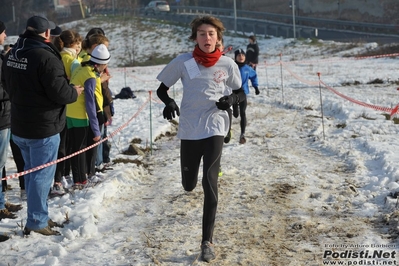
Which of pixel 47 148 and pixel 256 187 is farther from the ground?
pixel 47 148

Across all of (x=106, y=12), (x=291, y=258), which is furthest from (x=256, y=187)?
(x=106, y=12)

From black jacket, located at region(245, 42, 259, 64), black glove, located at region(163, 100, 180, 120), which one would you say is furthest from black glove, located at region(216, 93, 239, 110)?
black jacket, located at region(245, 42, 259, 64)

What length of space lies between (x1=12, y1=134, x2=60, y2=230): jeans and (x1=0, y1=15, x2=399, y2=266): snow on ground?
7.4 inches

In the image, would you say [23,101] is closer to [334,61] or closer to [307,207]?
[307,207]

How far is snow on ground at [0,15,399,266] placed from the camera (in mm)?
4902

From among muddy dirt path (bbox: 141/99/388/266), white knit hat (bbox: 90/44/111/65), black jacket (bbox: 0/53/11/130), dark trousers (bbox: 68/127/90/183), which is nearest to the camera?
muddy dirt path (bbox: 141/99/388/266)

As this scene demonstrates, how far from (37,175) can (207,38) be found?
2.01 metres

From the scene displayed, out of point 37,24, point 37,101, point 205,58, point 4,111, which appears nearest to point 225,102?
point 205,58

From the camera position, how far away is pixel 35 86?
510 cm

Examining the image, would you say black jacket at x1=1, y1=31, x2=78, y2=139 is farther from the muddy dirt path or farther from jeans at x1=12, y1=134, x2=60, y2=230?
the muddy dirt path

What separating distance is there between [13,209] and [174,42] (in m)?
38.3

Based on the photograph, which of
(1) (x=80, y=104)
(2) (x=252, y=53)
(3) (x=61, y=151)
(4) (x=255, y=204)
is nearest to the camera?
(4) (x=255, y=204)

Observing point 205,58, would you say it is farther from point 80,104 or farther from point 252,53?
point 252,53

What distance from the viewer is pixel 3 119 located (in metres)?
6.03
